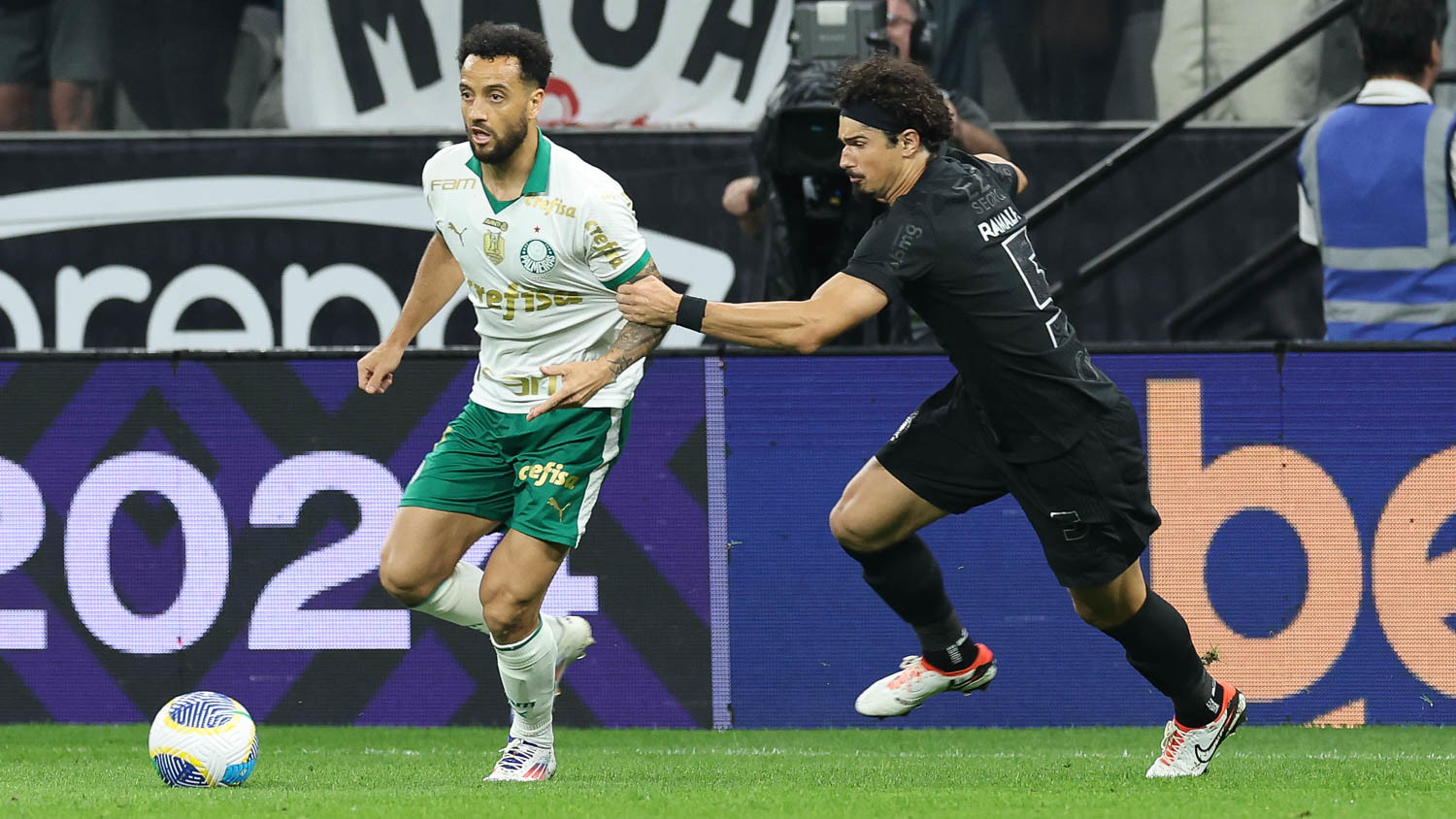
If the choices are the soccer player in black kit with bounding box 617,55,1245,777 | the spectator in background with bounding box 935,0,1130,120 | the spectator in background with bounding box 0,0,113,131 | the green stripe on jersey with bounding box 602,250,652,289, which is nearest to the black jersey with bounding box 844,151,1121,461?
the soccer player in black kit with bounding box 617,55,1245,777

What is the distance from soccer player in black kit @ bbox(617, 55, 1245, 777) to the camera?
5.70 meters

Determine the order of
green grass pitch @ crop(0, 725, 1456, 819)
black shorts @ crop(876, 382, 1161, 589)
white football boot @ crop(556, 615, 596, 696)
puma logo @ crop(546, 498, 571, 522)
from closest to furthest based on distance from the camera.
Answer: green grass pitch @ crop(0, 725, 1456, 819) → black shorts @ crop(876, 382, 1161, 589) → puma logo @ crop(546, 498, 571, 522) → white football boot @ crop(556, 615, 596, 696)

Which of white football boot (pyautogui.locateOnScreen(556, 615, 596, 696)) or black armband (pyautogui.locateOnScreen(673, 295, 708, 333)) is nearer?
black armband (pyautogui.locateOnScreen(673, 295, 708, 333))

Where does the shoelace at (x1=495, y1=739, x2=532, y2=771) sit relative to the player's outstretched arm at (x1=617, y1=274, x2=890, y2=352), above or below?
below

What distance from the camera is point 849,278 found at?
18.7ft

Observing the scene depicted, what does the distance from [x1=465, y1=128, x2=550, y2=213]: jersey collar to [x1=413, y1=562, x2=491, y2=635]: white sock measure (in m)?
1.11

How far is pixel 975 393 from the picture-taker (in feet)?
20.1

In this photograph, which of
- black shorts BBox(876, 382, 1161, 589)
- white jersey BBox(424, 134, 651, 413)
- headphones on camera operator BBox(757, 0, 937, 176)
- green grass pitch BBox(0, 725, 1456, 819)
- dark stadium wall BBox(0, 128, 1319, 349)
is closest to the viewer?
green grass pitch BBox(0, 725, 1456, 819)

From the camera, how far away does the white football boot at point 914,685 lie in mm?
6605

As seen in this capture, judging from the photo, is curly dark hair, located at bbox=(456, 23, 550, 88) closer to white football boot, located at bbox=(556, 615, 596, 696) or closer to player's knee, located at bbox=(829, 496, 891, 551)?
player's knee, located at bbox=(829, 496, 891, 551)

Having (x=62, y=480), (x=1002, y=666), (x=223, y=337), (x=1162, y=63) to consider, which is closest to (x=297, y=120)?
(x=223, y=337)

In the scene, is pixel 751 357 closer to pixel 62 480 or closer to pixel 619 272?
pixel 619 272

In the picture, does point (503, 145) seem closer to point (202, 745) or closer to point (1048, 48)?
point (202, 745)

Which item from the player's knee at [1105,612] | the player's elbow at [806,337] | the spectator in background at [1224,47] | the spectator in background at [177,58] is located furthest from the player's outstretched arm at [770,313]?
the spectator in background at [177,58]
